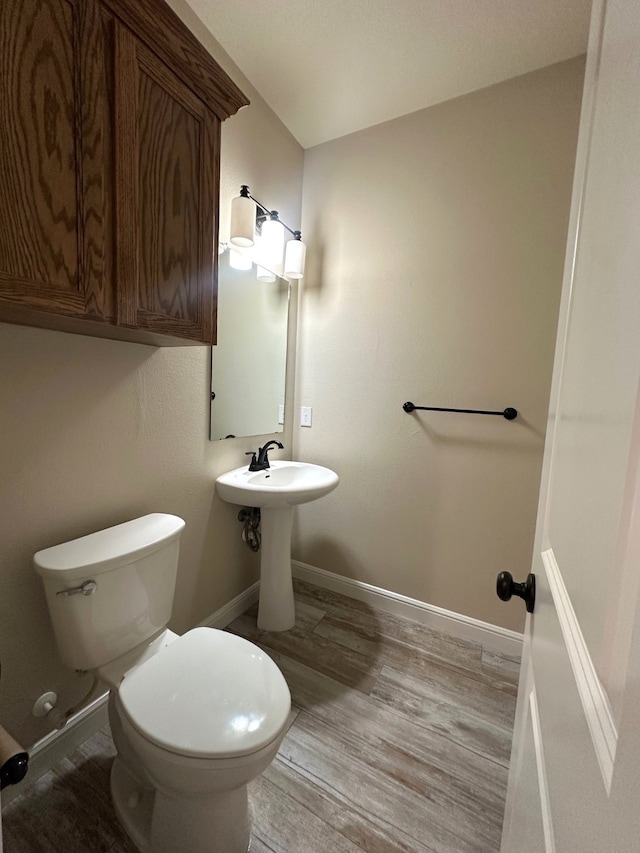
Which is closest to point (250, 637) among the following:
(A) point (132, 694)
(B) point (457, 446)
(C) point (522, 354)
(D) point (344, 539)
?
(D) point (344, 539)

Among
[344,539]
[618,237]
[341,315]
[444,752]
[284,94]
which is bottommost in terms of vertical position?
[444,752]

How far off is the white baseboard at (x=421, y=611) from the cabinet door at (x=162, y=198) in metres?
1.59

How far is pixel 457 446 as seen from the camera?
171cm

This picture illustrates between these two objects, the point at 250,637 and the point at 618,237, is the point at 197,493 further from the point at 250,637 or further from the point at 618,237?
the point at 618,237

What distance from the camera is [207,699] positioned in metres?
0.86

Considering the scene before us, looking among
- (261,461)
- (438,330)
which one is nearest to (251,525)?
(261,461)

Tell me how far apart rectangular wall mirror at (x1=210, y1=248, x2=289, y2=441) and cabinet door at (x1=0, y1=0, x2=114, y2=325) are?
74cm

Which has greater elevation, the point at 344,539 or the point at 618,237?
the point at 618,237

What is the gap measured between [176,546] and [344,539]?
43.1 inches

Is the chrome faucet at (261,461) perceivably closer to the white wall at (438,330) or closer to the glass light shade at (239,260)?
the white wall at (438,330)

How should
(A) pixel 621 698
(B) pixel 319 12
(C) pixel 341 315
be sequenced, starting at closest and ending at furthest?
(A) pixel 621 698 < (B) pixel 319 12 < (C) pixel 341 315

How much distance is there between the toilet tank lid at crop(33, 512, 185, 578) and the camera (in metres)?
0.92

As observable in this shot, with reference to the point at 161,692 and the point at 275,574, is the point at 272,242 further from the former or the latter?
the point at 161,692

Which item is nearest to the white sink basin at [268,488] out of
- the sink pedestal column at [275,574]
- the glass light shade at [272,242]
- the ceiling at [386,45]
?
the sink pedestal column at [275,574]
